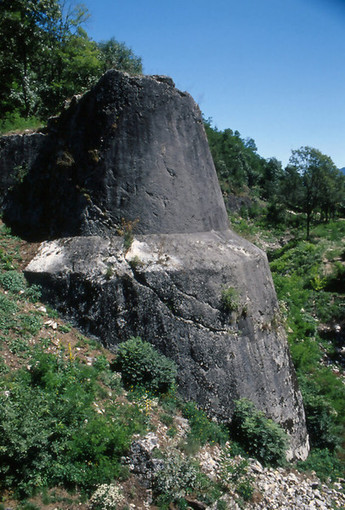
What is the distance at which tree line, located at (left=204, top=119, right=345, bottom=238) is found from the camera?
1139 inches

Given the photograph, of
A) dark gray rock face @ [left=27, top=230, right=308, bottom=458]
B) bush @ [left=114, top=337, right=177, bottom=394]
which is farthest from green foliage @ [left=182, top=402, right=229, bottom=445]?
bush @ [left=114, top=337, right=177, bottom=394]

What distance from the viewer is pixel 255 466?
7.16 metres

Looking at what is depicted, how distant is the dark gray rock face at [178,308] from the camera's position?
793 cm

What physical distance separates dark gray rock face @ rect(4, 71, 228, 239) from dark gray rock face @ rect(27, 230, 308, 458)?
607mm

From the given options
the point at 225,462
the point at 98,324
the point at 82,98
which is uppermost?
the point at 82,98

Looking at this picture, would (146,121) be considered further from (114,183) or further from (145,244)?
(145,244)

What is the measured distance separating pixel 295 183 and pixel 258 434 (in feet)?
85.8

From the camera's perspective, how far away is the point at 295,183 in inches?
1195

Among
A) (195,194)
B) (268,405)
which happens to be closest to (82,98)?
(195,194)

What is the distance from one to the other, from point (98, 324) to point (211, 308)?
8.25ft

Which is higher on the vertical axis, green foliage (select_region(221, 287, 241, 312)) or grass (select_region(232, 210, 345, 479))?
green foliage (select_region(221, 287, 241, 312))

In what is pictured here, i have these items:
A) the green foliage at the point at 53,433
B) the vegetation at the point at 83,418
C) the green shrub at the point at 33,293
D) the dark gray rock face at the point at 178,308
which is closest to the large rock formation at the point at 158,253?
the dark gray rock face at the point at 178,308

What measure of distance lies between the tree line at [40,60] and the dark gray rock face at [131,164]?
574 centimetres

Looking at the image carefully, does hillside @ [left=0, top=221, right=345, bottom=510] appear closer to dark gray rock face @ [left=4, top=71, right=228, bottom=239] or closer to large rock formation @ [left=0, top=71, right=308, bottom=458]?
large rock formation @ [left=0, top=71, right=308, bottom=458]
